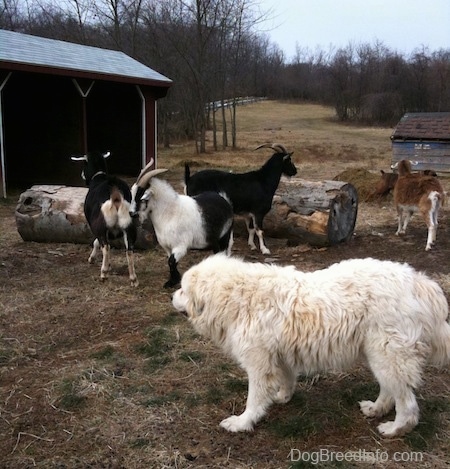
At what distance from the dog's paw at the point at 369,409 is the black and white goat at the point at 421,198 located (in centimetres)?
510

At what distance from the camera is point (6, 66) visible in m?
11.8

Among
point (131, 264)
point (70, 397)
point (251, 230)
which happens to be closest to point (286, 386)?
point (70, 397)

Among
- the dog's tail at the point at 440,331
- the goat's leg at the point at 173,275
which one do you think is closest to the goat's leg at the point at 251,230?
the goat's leg at the point at 173,275

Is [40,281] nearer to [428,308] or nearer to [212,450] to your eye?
[212,450]

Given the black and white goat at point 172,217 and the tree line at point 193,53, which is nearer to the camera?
the black and white goat at point 172,217

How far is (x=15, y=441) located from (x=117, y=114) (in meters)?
15.5

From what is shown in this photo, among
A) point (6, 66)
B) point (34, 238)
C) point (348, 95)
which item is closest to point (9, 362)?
point (34, 238)

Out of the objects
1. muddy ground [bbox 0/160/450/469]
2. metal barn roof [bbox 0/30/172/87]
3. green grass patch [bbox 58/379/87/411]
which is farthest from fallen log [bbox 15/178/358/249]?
metal barn roof [bbox 0/30/172/87]

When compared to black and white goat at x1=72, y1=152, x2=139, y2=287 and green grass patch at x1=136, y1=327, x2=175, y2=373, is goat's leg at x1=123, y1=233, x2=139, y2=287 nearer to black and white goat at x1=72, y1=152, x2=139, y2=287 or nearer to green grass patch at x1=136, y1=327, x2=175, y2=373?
black and white goat at x1=72, y1=152, x2=139, y2=287

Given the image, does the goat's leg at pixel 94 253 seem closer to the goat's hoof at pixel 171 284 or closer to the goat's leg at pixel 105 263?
the goat's leg at pixel 105 263

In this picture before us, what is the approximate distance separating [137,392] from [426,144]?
14.7 metres

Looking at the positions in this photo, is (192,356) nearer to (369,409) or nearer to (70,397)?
(70,397)

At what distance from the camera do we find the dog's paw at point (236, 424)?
3.36m

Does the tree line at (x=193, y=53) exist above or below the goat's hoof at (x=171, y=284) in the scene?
above
